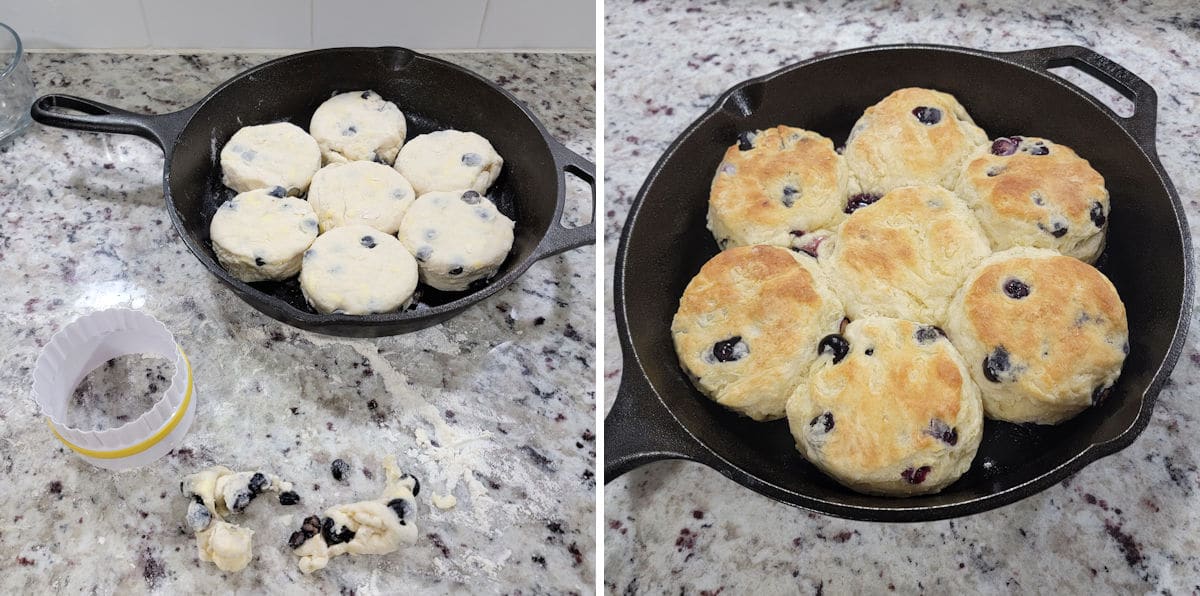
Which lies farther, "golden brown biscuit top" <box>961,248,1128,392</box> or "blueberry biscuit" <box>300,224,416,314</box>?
"blueberry biscuit" <box>300,224,416,314</box>

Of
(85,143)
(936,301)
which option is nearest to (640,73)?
(936,301)

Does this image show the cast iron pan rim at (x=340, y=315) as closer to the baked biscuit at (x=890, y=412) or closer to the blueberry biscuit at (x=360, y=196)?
the blueberry biscuit at (x=360, y=196)

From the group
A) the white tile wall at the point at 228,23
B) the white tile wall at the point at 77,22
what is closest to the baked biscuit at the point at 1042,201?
the white tile wall at the point at 228,23

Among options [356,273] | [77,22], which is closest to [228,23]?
[77,22]

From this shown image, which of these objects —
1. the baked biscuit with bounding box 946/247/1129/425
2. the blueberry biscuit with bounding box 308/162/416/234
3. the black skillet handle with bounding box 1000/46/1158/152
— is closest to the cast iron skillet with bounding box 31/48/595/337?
the blueberry biscuit with bounding box 308/162/416/234

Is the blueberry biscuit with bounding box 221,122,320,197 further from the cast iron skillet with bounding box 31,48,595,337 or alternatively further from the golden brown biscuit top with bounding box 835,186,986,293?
the golden brown biscuit top with bounding box 835,186,986,293

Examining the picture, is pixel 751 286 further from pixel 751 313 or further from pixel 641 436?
pixel 641 436
